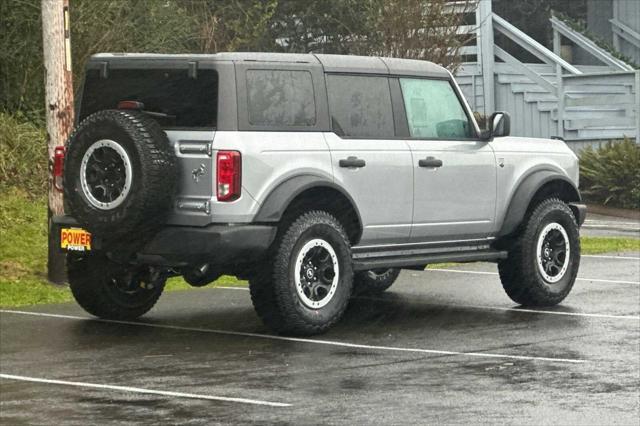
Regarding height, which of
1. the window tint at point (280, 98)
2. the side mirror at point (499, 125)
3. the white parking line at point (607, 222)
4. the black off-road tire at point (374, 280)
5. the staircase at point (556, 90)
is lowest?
the black off-road tire at point (374, 280)

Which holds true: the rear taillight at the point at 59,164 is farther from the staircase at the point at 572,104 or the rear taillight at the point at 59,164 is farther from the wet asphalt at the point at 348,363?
the staircase at the point at 572,104

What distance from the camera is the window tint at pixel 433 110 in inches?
535

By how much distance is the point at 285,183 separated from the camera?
12250mm

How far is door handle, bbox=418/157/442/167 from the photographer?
1337 centimetres

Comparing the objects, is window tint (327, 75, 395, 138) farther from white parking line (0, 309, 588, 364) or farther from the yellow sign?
the yellow sign

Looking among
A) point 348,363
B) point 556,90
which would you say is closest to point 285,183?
point 348,363

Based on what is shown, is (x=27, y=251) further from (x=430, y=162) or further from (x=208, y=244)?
(x=208, y=244)

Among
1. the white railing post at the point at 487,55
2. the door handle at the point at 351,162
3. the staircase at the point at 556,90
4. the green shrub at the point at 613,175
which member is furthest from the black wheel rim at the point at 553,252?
the white railing post at the point at 487,55

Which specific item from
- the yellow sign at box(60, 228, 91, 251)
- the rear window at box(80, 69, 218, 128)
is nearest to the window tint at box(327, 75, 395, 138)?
the rear window at box(80, 69, 218, 128)

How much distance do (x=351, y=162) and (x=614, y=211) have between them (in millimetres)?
15963

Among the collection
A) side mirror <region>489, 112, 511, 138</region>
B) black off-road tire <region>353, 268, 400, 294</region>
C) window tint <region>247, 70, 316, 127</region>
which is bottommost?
black off-road tire <region>353, 268, 400, 294</region>

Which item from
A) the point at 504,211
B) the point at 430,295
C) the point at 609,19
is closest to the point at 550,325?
the point at 504,211

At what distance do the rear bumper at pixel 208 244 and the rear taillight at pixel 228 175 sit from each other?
9.1 inches

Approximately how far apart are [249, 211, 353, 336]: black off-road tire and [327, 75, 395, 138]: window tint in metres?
0.84
